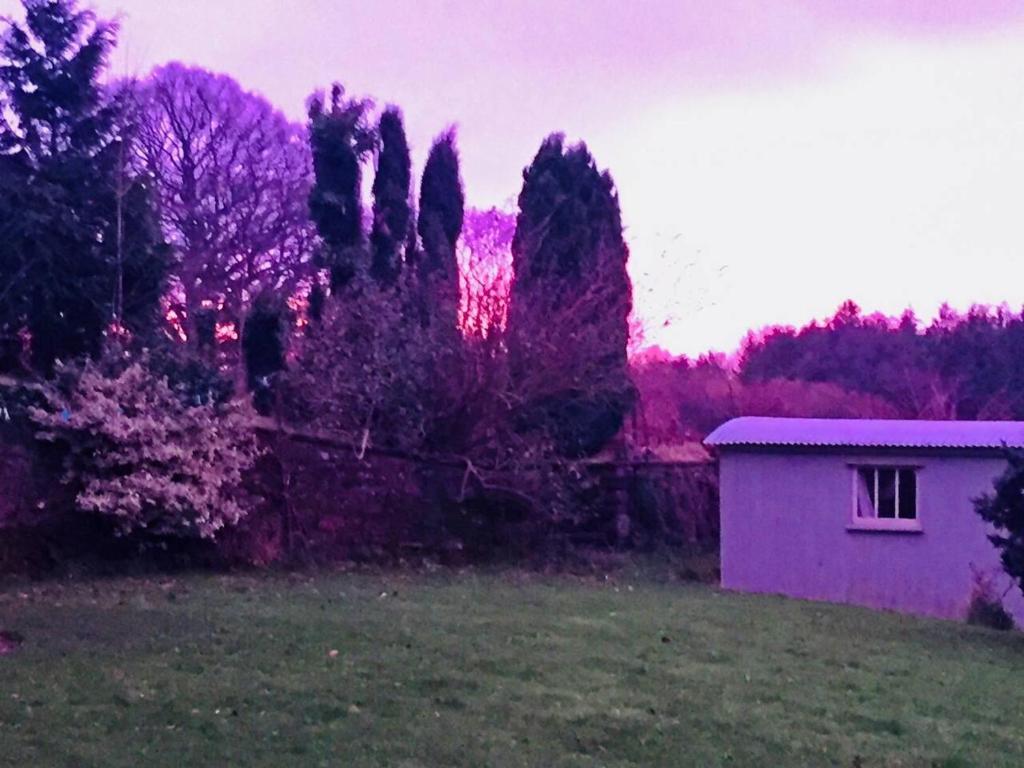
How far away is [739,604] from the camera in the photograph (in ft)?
45.9

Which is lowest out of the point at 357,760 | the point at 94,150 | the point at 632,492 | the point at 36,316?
the point at 357,760

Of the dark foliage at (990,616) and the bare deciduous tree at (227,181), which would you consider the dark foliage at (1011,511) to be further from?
the bare deciduous tree at (227,181)

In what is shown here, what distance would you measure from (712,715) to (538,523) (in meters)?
11.2

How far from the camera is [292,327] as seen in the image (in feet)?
74.7

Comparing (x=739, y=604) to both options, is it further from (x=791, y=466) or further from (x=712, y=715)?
(x=712, y=715)

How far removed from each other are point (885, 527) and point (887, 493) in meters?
0.53

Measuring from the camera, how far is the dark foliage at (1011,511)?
12734 mm

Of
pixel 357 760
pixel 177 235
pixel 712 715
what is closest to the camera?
pixel 357 760

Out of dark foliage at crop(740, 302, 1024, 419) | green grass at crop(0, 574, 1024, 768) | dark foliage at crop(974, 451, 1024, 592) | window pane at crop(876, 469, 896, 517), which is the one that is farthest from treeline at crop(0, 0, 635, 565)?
dark foliage at crop(740, 302, 1024, 419)

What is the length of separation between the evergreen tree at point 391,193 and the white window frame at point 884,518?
1092 centimetres

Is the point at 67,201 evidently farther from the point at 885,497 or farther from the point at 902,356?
the point at 902,356

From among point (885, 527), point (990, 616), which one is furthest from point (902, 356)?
point (990, 616)

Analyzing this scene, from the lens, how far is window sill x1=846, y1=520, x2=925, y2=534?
17.6 m

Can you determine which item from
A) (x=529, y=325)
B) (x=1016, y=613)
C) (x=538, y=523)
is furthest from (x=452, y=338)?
(x=1016, y=613)
